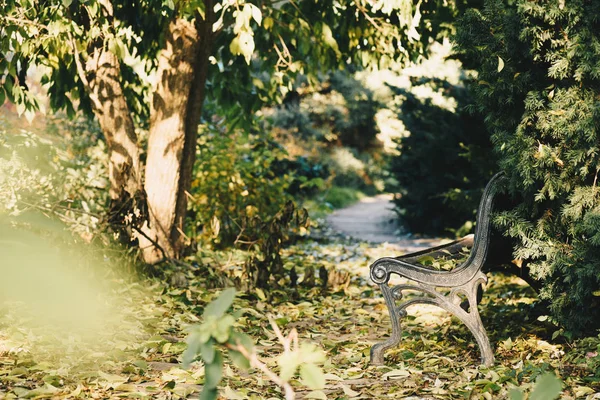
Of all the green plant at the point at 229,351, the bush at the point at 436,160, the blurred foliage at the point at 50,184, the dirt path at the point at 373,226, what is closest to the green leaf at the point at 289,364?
the green plant at the point at 229,351

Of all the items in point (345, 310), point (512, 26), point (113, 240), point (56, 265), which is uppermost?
point (512, 26)

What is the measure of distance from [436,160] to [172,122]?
5.36 meters

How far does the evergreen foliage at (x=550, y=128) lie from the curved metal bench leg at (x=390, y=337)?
31.0 inches

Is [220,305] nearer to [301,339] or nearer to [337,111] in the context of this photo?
[301,339]

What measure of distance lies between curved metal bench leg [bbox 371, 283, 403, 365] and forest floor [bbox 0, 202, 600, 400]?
7cm

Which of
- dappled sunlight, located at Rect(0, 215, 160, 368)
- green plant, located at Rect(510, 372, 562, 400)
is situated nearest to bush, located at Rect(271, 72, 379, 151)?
dappled sunlight, located at Rect(0, 215, 160, 368)

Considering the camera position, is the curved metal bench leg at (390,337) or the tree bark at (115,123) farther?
the tree bark at (115,123)

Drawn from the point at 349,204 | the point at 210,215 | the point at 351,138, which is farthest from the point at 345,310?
the point at 351,138

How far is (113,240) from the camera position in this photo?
18.7 ft

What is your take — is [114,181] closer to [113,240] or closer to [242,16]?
[113,240]

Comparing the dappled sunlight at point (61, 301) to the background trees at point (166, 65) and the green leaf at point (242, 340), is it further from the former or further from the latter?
the background trees at point (166, 65)

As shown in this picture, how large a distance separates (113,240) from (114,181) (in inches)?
28.1

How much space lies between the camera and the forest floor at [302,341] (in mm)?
3410

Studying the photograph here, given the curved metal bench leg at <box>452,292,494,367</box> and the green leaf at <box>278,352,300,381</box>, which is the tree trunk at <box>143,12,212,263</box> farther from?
the green leaf at <box>278,352,300,381</box>
